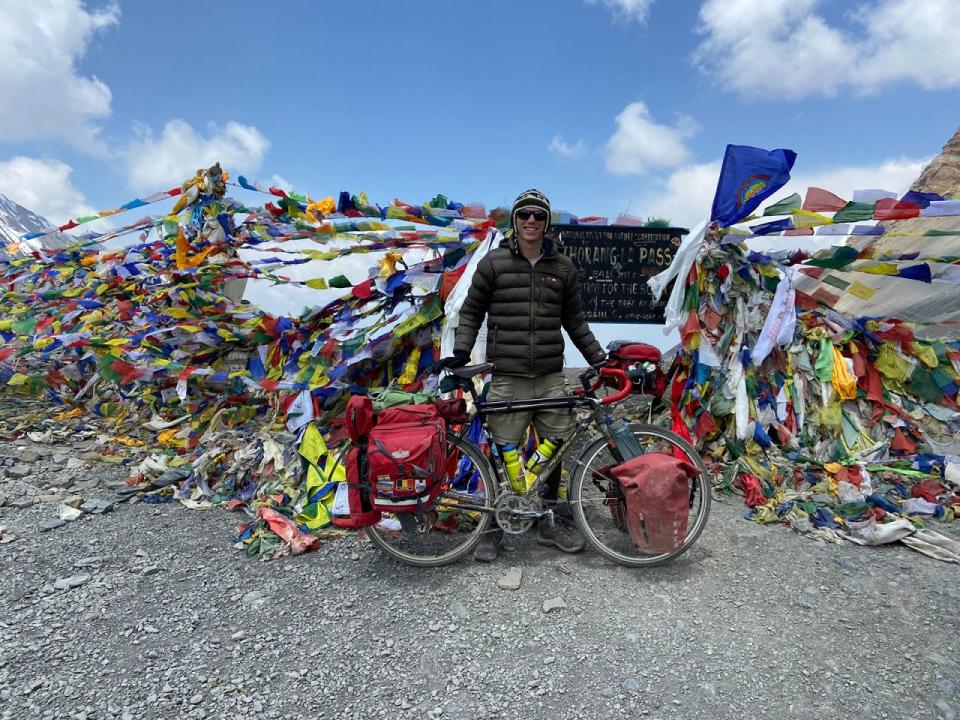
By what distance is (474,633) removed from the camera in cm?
310

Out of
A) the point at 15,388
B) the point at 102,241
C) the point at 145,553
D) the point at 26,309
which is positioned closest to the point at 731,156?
the point at 145,553

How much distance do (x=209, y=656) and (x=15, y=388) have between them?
7422 mm

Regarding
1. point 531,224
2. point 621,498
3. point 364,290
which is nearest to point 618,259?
point 531,224

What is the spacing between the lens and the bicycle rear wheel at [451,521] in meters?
3.75

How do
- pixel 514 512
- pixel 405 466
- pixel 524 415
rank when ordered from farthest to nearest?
pixel 524 415
pixel 514 512
pixel 405 466

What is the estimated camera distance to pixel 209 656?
2986 millimetres

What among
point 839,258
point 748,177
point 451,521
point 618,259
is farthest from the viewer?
point 618,259

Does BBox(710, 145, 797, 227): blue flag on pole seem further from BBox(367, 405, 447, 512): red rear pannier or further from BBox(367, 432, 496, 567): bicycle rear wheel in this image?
BBox(367, 405, 447, 512): red rear pannier

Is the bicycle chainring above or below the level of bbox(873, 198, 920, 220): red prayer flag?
below

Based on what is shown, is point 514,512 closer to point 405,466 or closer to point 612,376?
point 405,466

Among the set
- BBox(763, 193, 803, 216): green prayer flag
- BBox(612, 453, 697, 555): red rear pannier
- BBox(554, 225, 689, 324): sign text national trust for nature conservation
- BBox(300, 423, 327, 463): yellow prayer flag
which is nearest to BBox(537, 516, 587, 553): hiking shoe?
BBox(612, 453, 697, 555): red rear pannier

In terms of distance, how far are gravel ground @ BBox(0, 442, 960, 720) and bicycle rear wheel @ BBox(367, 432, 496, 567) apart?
13cm

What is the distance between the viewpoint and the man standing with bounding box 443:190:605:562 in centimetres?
381

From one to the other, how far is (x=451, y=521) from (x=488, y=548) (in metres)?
0.44
